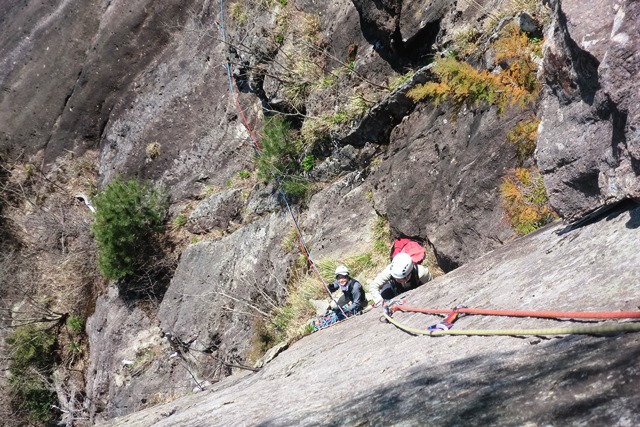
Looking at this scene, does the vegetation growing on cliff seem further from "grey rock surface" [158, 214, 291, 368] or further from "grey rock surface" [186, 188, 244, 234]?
"grey rock surface" [186, 188, 244, 234]

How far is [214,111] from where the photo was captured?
1303cm

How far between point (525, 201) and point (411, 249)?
5.81 ft

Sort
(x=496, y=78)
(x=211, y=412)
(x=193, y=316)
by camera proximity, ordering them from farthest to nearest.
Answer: (x=193, y=316) → (x=496, y=78) → (x=211, y=412)

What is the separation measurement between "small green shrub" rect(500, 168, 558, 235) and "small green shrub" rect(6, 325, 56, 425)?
11.8 meters

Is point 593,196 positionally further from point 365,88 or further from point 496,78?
point 365,88

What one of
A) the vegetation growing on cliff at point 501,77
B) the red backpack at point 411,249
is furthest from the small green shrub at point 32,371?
the vegetation growing on cliff at point 501,77

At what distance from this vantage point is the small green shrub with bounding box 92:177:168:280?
39.9ft

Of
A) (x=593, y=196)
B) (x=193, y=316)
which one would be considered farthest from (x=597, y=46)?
(x=193, y=316)

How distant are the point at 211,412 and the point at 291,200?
575 centimetres

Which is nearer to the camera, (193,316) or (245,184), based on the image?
(193,316)

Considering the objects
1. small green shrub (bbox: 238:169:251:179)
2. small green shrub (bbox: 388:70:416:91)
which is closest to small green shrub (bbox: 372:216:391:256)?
small green shrub (bbox: 388:70:416:91)

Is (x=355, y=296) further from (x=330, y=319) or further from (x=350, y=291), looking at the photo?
(x=330, y=319)

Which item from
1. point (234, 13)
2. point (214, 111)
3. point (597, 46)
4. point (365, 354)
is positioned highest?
point (234, 13)

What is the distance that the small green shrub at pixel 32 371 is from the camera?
45.6 ft
